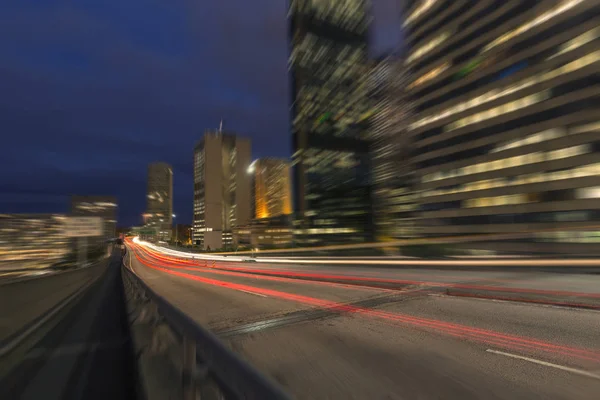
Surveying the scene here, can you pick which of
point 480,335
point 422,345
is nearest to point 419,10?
point 480,335

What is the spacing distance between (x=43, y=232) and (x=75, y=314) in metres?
48.0

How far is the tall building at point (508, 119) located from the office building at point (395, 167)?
319cm

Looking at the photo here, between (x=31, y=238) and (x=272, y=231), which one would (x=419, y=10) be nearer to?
(x=31, y=238)

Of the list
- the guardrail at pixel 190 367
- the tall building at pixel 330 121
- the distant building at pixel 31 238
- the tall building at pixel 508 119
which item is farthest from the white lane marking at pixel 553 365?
the tall building at pixel 330 121

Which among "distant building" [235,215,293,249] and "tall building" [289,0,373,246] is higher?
"tall building" [289,0,373,246]

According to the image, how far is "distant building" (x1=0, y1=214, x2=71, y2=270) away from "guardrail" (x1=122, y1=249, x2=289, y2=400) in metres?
26.7

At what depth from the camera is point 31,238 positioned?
1924 inches

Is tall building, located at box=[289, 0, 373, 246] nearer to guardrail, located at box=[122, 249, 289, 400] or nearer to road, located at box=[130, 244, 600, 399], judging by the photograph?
road, located at box=[130, 244, 600, 399]

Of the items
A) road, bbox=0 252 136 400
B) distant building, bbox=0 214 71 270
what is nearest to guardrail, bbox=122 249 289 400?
road, bbox=0 252 136 400

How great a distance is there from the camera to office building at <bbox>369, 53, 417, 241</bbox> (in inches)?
3091

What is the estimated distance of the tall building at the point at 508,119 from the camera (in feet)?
176

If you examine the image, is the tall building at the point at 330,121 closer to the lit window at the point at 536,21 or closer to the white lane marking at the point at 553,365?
the lit window at the point at 536,21

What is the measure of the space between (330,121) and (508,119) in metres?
67.4

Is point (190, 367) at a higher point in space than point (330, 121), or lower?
lower
